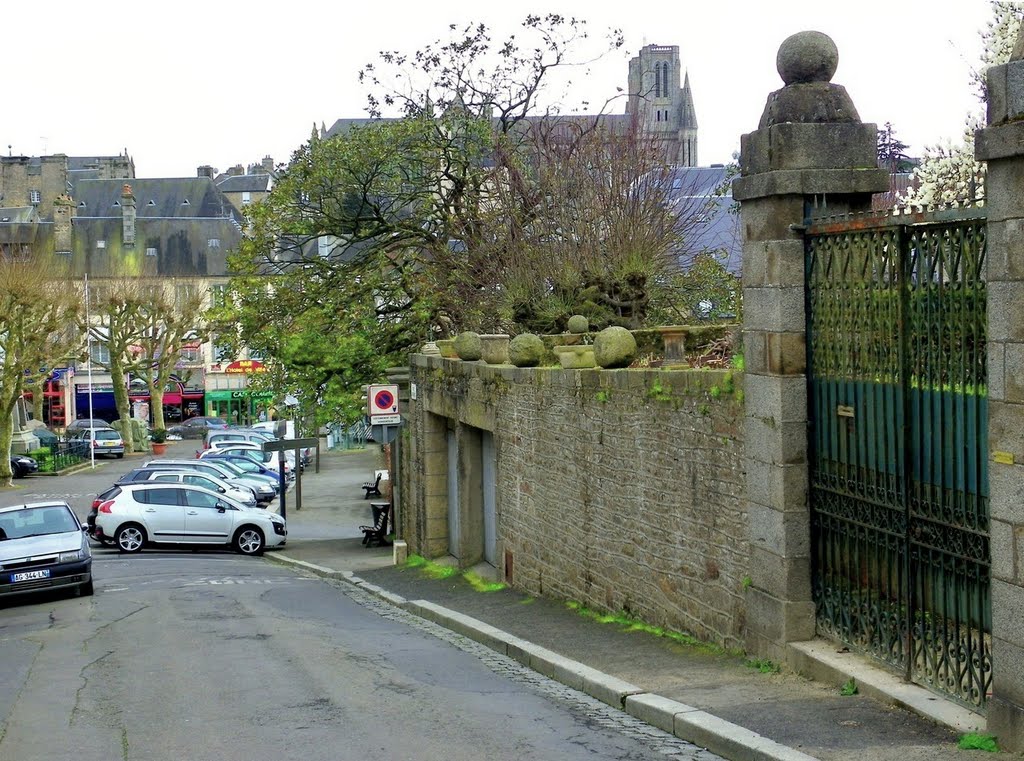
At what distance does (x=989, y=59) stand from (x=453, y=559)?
10.6m

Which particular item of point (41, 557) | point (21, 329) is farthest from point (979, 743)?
point (21, 329)

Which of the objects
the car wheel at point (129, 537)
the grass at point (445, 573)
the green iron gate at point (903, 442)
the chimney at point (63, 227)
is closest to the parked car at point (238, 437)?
the car wheel at point (129, 537)

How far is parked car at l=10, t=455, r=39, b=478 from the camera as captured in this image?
50062 mm

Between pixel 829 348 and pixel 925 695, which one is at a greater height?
pixel 829 348

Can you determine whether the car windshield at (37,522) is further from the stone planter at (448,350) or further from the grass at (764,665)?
the grass at (764,665)

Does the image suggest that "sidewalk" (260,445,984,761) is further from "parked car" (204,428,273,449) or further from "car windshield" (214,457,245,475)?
"parked car" (204,428,273,449)

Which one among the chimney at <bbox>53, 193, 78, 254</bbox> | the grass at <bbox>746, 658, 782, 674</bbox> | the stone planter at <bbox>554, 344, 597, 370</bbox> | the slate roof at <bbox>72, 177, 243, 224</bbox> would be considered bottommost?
the grass at <bbox>746, 658, 782, 674</bbox>

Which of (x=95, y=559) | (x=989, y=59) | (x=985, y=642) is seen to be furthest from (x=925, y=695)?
(x=95, y=559)

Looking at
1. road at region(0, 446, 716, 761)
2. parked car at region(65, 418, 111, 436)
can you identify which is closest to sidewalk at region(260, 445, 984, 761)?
road at region(0, 446, 716, 761)

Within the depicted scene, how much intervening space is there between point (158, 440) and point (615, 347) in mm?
53442

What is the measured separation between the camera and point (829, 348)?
886cm

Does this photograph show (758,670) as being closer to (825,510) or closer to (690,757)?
(825,510)

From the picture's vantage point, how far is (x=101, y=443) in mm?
59781

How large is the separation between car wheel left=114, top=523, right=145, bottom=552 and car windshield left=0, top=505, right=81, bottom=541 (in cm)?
711
